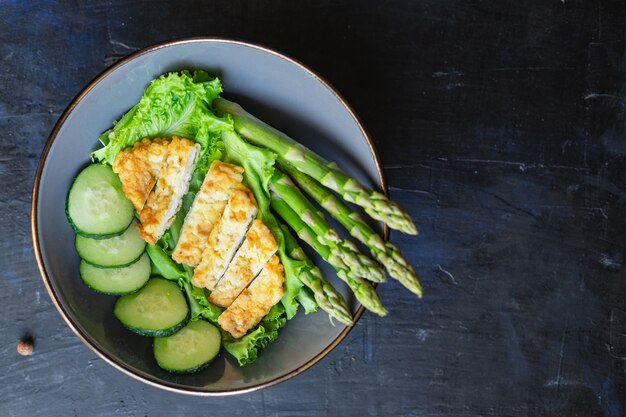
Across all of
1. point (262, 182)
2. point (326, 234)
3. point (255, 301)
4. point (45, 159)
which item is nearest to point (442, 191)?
point (326, 234)

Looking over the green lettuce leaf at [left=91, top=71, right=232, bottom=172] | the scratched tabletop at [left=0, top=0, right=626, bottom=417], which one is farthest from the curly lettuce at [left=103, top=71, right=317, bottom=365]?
the scratched tabletop at [left=0, top=0, right=626, bottom=417]

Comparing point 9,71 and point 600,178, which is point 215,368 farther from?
point 600,178

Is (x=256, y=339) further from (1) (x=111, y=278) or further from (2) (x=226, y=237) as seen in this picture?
(1) (x=111, y=278)

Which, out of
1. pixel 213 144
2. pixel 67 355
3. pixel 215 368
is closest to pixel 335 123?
pixel 213 144

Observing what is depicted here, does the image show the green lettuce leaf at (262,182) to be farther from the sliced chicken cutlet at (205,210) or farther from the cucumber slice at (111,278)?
the cucumber slice at (111,278)

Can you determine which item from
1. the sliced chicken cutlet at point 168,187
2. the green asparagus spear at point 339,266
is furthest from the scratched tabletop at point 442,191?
the sliced chicken cutlet at point 168,187

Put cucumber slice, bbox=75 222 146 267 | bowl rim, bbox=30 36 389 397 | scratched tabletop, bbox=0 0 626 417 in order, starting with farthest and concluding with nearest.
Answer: scratched tabletop, bbox=0 0 626 417 < cucumber slice, bbox=75 222 146 267 < bowl rim, bbox=30 36 389 397

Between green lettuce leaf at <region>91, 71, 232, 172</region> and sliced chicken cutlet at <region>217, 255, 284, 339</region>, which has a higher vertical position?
green lettuce leaf at <region>91, 71, 232, 172</region>

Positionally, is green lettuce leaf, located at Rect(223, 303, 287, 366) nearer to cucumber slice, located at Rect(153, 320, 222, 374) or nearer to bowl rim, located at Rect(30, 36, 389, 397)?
cucumber slice, located at Rect(153, 320, 222, 374)
